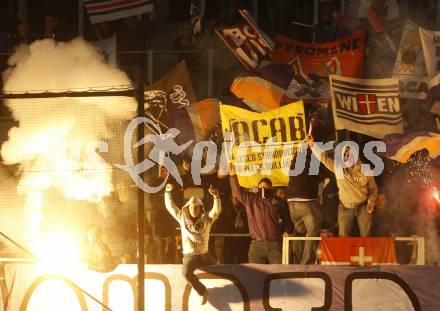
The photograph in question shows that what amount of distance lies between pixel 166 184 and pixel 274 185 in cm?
151

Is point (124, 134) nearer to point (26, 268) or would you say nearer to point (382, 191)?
point (26, 268)

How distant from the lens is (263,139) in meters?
12.8

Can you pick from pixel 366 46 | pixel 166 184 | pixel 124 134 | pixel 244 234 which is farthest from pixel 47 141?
pixel 366 46

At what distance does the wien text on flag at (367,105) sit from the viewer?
1261 cm

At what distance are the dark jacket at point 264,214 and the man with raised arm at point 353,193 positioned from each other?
692mm

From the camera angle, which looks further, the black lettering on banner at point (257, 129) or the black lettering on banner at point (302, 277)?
the black lettering on banner at point (257, 129)

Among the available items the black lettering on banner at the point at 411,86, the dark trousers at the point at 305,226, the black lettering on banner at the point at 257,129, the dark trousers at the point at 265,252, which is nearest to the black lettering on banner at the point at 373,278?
the dark trousers at the point at 305,226

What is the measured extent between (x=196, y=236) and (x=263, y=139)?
202cm

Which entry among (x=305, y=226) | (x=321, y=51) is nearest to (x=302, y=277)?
(x=305, y=226)

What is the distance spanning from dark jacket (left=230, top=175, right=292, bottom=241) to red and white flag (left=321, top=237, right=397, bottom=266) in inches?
24.2

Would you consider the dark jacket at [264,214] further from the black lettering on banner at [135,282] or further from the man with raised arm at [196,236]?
the black lettering on banner at [135,282]

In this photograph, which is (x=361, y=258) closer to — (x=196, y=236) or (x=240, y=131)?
(x=196, y=236)

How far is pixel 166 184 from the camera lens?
39.5 feet

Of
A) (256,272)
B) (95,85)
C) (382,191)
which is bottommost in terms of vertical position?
(256,272)
